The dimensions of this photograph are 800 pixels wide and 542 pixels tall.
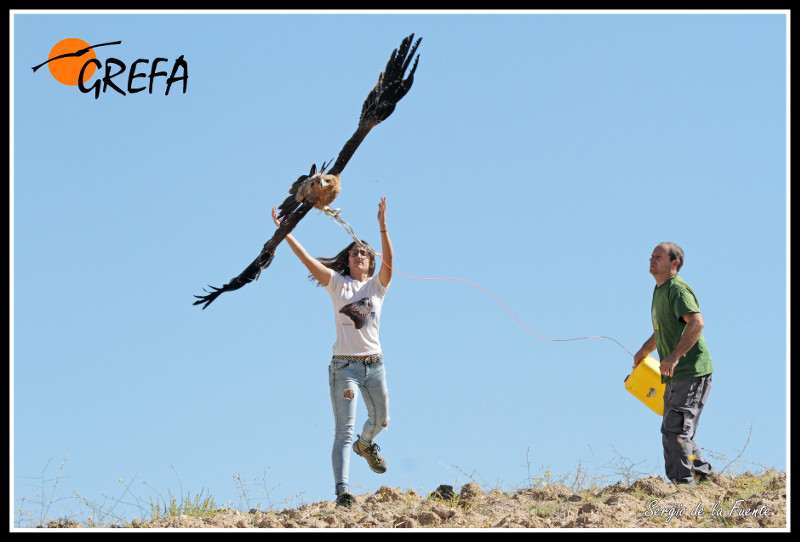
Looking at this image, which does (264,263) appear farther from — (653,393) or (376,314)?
(653,393)

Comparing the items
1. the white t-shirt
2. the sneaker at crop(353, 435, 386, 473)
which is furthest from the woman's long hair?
the sneaker at crop(353, 435, 386, 473)

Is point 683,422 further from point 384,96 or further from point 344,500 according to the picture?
point 384,96

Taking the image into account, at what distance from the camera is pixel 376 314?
6590mm

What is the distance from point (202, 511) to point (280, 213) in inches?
88.6

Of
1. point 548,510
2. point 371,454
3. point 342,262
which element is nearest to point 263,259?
point 342,262

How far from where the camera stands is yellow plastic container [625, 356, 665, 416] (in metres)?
7.29

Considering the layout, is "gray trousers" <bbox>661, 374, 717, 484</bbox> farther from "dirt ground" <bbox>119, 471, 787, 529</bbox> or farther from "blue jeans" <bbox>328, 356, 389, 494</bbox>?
"blue jeans" <bbox>328, 356, 389, 494</bbox>

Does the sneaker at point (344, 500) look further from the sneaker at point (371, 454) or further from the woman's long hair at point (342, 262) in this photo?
the woman's long hair at point (342, 262)

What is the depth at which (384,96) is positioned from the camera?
687 cm

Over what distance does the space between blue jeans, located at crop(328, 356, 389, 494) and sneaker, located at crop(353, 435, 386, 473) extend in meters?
0.24

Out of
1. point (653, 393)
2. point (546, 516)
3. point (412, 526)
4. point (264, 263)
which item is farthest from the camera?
point (653, 393)

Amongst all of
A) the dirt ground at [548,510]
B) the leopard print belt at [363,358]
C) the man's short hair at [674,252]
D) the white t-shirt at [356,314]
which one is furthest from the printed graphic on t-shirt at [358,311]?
the man's short hair at [674,252]

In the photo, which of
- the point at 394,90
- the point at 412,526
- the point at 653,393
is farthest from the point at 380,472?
the point at 394,90

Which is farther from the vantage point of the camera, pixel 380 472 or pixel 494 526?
pixel 380 472
